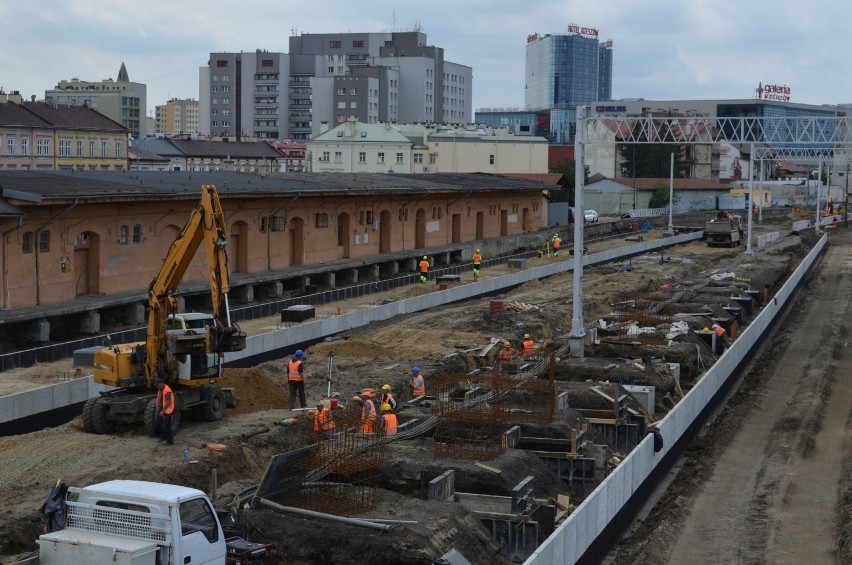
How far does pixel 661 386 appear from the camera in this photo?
30.2 metres

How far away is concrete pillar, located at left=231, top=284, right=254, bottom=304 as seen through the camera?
1809 inches

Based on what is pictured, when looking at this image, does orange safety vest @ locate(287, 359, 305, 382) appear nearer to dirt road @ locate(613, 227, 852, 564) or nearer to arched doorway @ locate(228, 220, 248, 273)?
dirt road @ locate(613, 227, 852, 564)

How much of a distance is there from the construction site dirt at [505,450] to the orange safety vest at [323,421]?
1.21ft

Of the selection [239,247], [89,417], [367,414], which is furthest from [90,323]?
[367,414]

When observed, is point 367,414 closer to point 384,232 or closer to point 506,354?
point 506,354

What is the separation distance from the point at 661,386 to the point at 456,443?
362 inches

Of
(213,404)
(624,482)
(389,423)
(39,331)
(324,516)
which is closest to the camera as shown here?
(324,516)

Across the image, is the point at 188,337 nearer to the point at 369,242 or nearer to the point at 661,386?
the point at 661,386

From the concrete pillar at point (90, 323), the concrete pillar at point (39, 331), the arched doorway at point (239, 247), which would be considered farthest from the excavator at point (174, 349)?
the arched doorway at point (239, 247)

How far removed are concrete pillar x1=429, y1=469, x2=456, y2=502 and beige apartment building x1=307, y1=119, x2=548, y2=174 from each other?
79.1m

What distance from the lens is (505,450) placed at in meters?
21.6

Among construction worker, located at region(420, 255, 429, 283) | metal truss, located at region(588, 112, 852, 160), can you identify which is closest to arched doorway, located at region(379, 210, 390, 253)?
construction worker, located at region(420, 255, 429, 283)

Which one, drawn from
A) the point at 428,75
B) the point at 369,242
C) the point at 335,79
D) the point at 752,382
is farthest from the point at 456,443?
the point at 428,75

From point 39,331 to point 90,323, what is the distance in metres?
2.44
